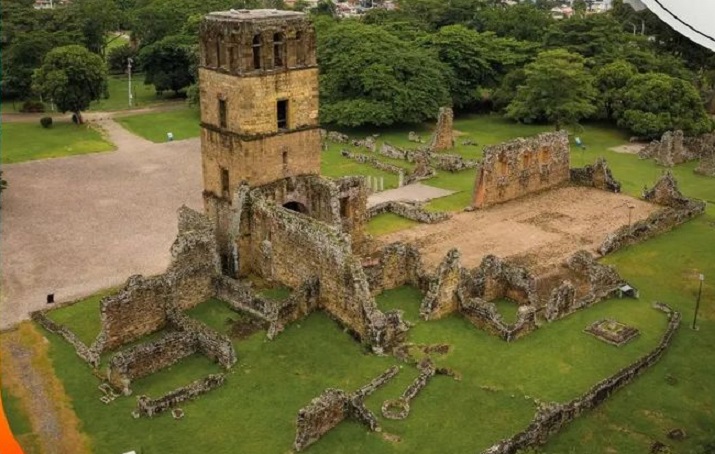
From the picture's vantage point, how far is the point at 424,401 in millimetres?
22688

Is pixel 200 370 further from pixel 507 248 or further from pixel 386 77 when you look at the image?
pixel 386 77

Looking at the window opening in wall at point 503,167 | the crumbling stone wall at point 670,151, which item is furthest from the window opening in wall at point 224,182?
the crumbling stone wall at point 670,151

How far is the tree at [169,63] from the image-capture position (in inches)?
2657

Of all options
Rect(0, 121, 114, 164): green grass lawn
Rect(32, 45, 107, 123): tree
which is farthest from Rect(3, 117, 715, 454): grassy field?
Rect(32, 45, 107, 123): tree

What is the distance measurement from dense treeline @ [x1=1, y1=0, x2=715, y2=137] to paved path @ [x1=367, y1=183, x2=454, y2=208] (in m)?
12.1

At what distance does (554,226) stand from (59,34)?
52.2 meters

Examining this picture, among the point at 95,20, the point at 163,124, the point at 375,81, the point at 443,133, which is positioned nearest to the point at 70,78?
the point at 163,124

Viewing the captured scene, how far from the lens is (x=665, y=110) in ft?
175

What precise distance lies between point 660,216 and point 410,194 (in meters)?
13.1

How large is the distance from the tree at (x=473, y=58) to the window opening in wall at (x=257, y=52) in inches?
1357

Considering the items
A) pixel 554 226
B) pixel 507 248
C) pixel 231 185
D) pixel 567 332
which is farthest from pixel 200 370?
pixel 554 226

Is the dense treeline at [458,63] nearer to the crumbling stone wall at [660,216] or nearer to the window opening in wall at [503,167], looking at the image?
the crumbling stone wall at [660,216]

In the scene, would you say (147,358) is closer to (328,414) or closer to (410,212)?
(328,414)

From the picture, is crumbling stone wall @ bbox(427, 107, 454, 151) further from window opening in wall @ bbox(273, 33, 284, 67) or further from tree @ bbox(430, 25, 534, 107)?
window opening in wall @ bbox(273, 33, 284, 67)
